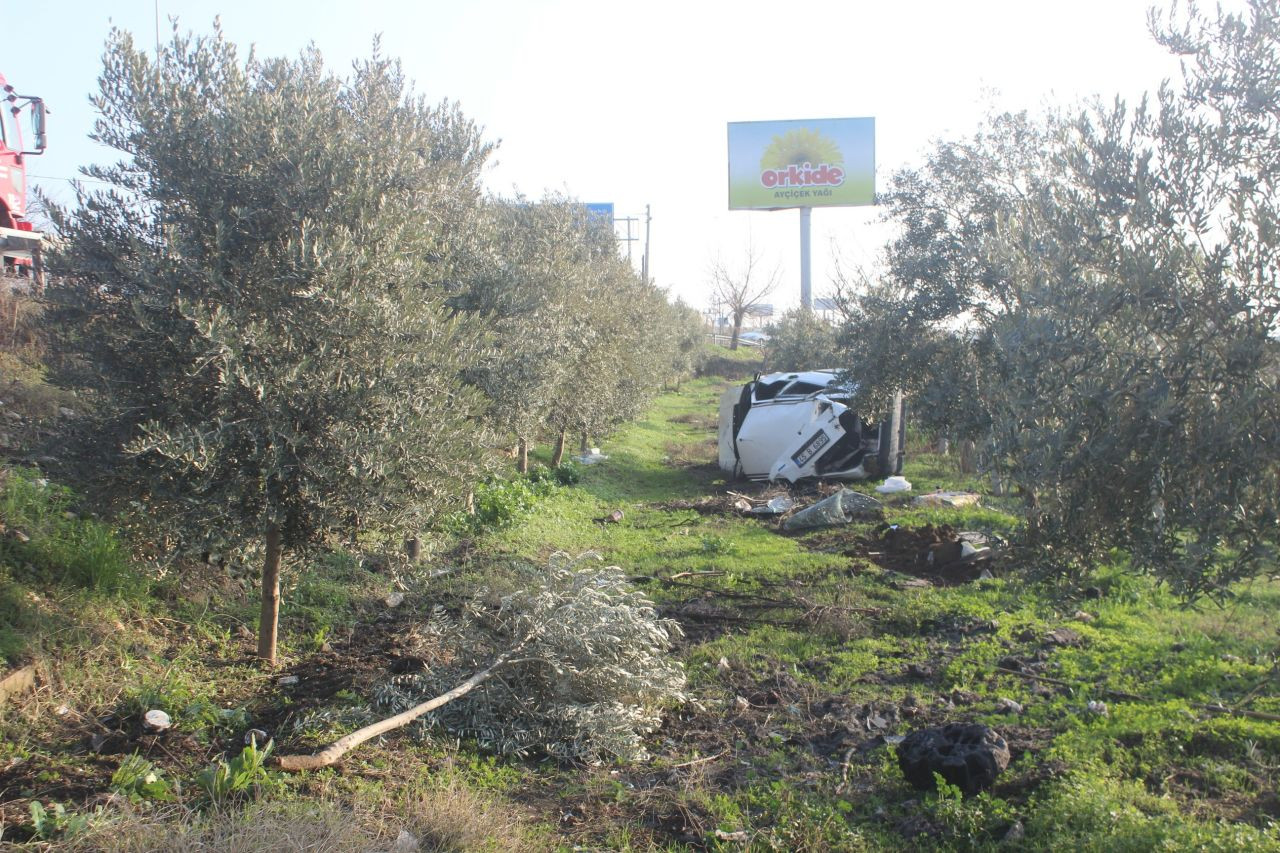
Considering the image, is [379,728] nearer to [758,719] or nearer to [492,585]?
[758,719]

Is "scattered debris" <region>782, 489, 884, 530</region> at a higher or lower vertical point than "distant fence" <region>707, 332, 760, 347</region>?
lower

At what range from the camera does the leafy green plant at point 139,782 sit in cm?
419

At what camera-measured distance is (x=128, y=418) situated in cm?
527

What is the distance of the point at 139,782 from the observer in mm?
4285

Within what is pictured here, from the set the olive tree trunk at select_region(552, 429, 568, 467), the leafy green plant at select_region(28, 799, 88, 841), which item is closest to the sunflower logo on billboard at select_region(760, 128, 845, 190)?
the olive tree trunk at select_region(552, 429, 568, 467)

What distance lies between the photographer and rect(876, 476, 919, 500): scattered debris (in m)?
14.9

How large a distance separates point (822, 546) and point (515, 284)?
5.17m

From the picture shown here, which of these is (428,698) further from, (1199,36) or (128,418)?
(1199,36)

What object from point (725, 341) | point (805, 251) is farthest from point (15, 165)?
point (725, 341)

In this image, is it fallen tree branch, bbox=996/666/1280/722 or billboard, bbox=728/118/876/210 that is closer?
fallen tree branch, bbox=996/666/1280/722

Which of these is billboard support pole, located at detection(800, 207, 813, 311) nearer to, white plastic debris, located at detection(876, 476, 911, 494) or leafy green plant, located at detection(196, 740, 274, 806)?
white plastic debris, located at detection(876, 476, 911, 494)

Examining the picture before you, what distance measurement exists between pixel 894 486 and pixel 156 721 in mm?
12299

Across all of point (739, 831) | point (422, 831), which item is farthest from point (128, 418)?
point (739, 831)

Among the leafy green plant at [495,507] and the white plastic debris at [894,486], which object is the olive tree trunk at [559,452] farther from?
the white plastic debris at [894,486]
